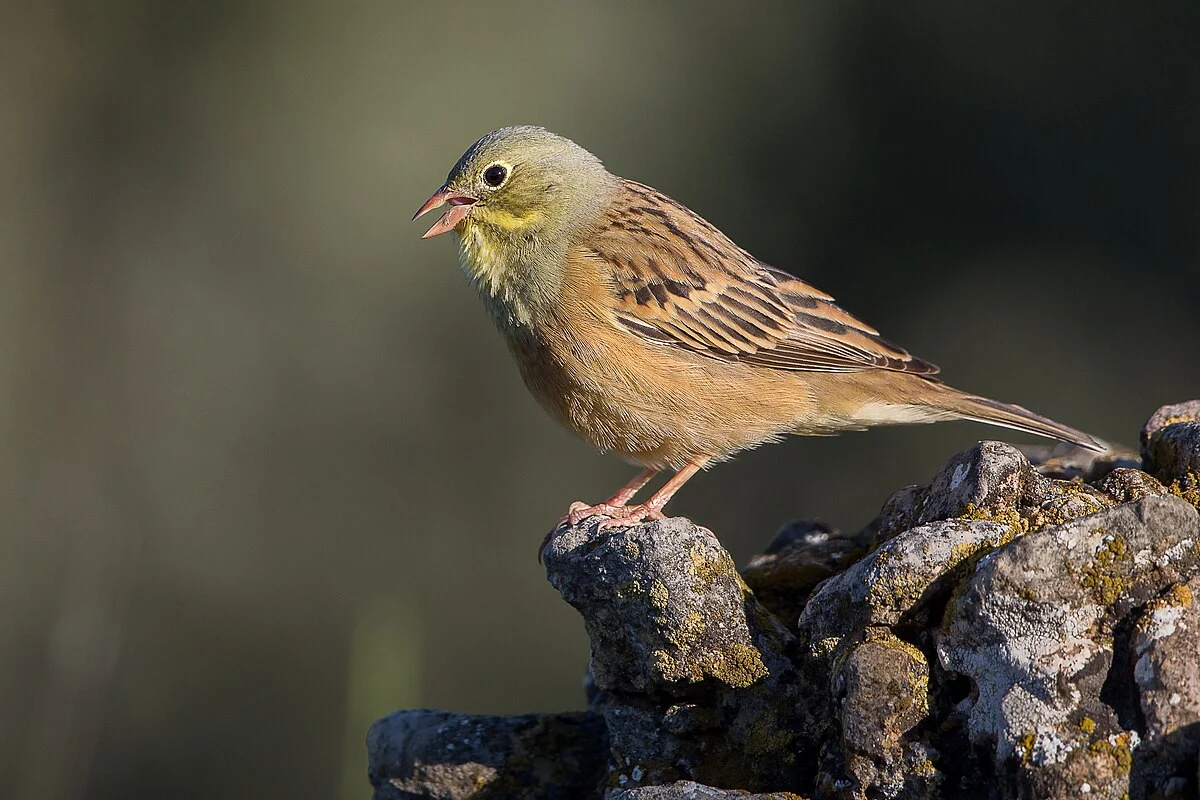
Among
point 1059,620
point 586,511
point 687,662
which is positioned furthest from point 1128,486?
point 586,511

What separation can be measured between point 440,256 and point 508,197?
6680 mm

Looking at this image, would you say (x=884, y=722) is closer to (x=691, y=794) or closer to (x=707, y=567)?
(x=691, y=794)

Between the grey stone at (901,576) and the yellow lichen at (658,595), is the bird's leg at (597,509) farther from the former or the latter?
the grey stone at (901,576)

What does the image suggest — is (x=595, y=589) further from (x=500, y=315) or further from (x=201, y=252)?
(x=201, y=252)

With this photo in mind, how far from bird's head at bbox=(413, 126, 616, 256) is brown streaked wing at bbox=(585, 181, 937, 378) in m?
0.21

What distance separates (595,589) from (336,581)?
825cm

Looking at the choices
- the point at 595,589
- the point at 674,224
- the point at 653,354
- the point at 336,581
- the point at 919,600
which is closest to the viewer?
the point at 919,600

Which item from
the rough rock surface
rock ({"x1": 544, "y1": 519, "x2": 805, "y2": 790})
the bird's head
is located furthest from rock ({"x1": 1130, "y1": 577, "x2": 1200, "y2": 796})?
the bird's head

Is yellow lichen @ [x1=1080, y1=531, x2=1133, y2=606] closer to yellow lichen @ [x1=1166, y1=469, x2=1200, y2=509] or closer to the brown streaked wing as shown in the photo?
yellow lichen @ [x1=1166, y1=469, x2=1200, y2=509]

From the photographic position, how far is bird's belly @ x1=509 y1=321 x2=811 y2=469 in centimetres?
539

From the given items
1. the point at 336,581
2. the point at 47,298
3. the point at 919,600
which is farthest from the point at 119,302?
the point at 919,600

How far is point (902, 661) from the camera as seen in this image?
3.18 m

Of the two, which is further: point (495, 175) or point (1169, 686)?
point (495, 175)

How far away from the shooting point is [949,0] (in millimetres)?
12586
